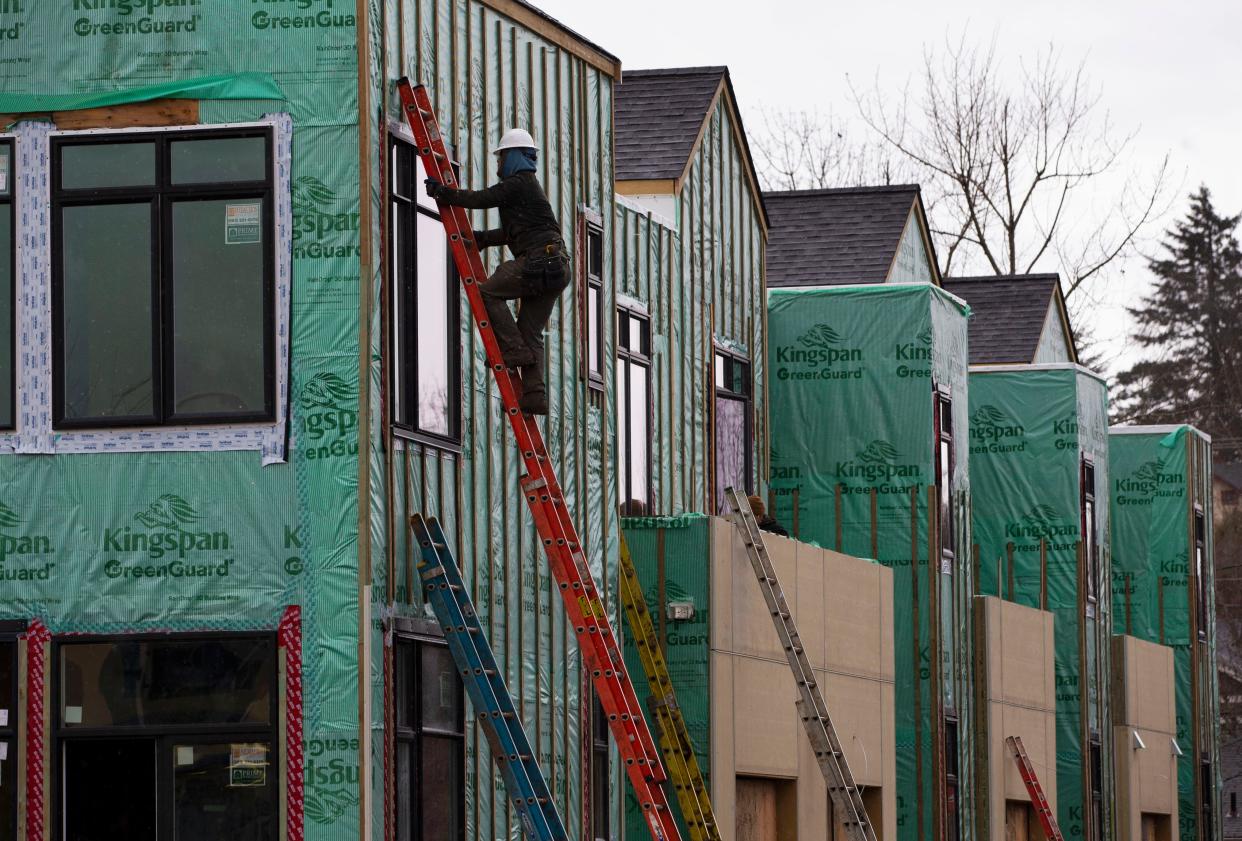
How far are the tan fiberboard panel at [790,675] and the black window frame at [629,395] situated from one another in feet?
5.13

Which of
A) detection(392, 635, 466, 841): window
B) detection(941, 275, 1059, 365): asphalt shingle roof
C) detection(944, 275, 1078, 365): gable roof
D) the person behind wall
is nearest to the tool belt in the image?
detection(392, 635, 466, 841): window

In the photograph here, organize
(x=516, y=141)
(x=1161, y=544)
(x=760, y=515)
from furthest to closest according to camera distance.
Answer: (x=1161, y=544) < (x=760, y=515) < (x=516, y=141)

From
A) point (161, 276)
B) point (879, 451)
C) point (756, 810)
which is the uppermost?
point (161, 276)

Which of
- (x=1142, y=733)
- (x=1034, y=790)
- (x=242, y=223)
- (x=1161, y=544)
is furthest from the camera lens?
(x=1161, y=544)

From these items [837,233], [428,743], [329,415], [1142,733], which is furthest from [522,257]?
[1142,733]

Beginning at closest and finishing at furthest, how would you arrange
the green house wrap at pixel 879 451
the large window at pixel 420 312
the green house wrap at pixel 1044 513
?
the large window at pixel 420 312
the green house wrap at pixel 879 451
the green house wrap at pixel 1044 513

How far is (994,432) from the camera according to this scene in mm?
32344

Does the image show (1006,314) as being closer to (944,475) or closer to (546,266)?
(944,475)

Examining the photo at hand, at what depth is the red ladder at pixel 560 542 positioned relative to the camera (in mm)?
14977

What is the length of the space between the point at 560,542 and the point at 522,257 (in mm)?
1919

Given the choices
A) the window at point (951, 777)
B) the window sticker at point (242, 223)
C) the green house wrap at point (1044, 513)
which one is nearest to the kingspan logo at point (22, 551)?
the window sticker at point (242, 223)

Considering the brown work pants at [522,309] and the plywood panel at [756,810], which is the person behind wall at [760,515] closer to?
the plywood panel at [756,810]

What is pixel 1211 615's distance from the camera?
1602 inches

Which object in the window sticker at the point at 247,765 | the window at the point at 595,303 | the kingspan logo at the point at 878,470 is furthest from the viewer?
the kingspan logo at the point at 878,470
